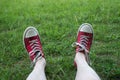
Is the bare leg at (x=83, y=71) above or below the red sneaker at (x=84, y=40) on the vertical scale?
below

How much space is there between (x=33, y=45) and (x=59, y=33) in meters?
0.67

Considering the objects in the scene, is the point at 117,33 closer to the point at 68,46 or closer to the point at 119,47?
the point at 119,47

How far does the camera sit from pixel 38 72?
2166 millimetres

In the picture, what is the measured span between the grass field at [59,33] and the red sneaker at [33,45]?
145mm

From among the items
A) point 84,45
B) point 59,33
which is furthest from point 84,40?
point 59,33

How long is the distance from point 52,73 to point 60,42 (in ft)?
2.08

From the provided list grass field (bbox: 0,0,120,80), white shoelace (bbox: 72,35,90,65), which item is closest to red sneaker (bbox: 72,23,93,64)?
white shoelace (bbox: 72,35,90,65)

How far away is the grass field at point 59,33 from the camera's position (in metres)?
2.48

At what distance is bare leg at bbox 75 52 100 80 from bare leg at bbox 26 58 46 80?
273mm

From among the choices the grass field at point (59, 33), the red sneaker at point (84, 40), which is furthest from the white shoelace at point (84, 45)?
the grass field at point (59, 33)

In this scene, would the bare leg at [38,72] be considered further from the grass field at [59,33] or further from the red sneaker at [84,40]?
the red sneaker at [84,40]

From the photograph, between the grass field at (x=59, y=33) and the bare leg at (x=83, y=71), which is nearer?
the bare leg at (x=83, y=71)

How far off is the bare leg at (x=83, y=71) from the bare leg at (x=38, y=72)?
10.8 inches

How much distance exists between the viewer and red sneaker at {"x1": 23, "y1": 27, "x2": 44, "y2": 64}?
246cm
